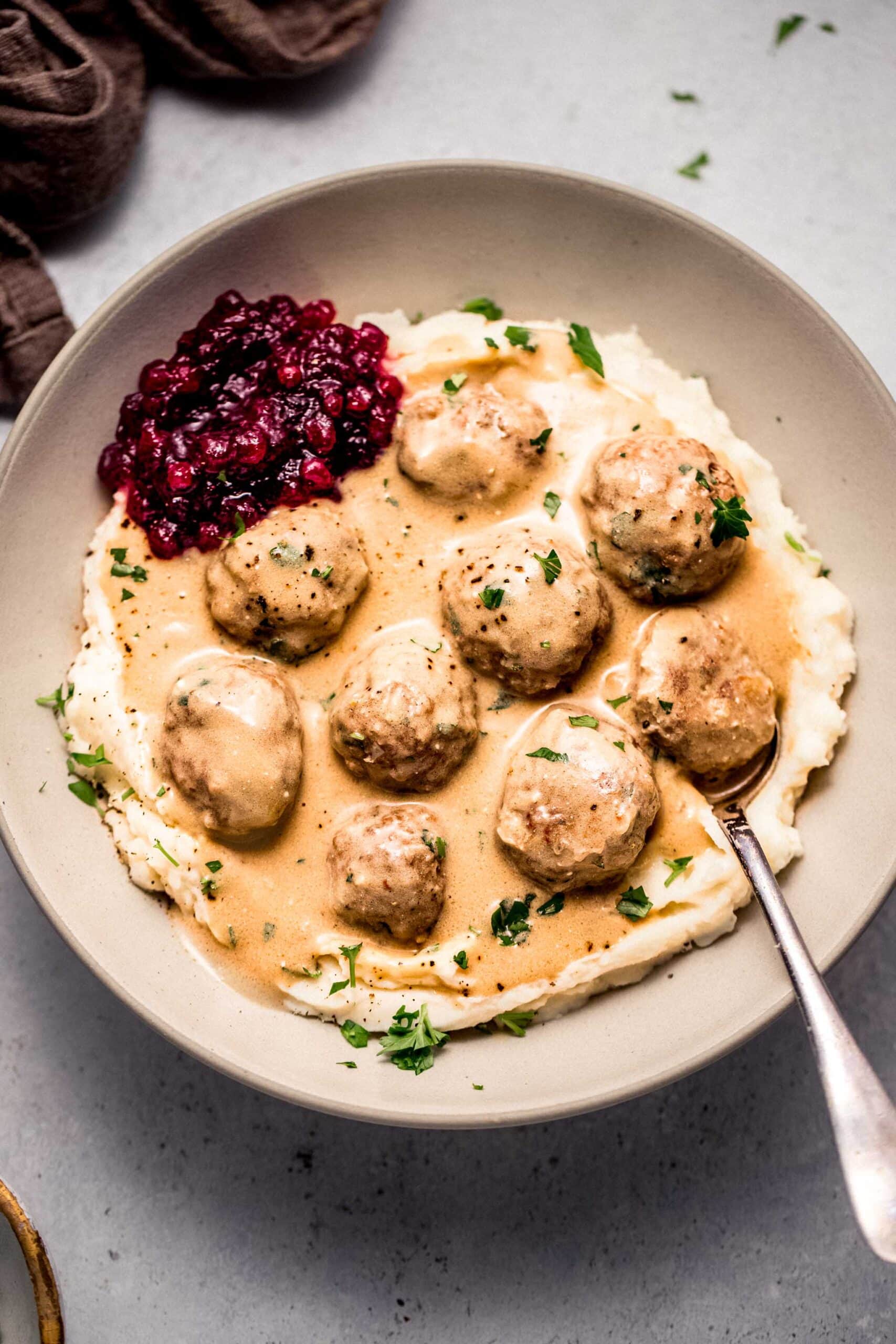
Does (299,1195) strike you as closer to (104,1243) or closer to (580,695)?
(104,1243)

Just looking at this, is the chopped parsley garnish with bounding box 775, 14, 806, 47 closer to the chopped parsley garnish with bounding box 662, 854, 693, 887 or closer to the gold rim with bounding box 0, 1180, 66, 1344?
the chopped parsley garnish with bounding box 662, 854, 693, 887

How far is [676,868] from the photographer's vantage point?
478cm

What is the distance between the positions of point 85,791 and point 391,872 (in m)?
1.53

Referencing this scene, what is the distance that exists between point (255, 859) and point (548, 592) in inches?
67.4

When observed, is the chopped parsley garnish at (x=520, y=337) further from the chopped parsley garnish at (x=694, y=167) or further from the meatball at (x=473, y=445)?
the chopped parsley garnish at (x=694, y=167)

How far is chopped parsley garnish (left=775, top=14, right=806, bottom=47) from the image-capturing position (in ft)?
20.3

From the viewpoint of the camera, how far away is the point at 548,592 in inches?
183

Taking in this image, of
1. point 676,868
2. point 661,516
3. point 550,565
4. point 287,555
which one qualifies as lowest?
point 676,868

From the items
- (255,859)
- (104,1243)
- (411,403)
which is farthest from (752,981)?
(104,1243)

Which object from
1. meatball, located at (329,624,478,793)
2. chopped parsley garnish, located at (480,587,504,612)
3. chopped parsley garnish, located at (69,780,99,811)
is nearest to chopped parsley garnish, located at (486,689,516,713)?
meatball, located at (329,624,478,793)

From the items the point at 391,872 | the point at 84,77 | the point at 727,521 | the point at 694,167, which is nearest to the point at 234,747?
the point at 391,872

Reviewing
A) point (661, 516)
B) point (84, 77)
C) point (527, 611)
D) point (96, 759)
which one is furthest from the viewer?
point (84, 77)

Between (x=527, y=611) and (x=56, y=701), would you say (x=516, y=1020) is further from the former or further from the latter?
(x=56, y=701)

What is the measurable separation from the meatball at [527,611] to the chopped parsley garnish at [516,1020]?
1375 millimetres
